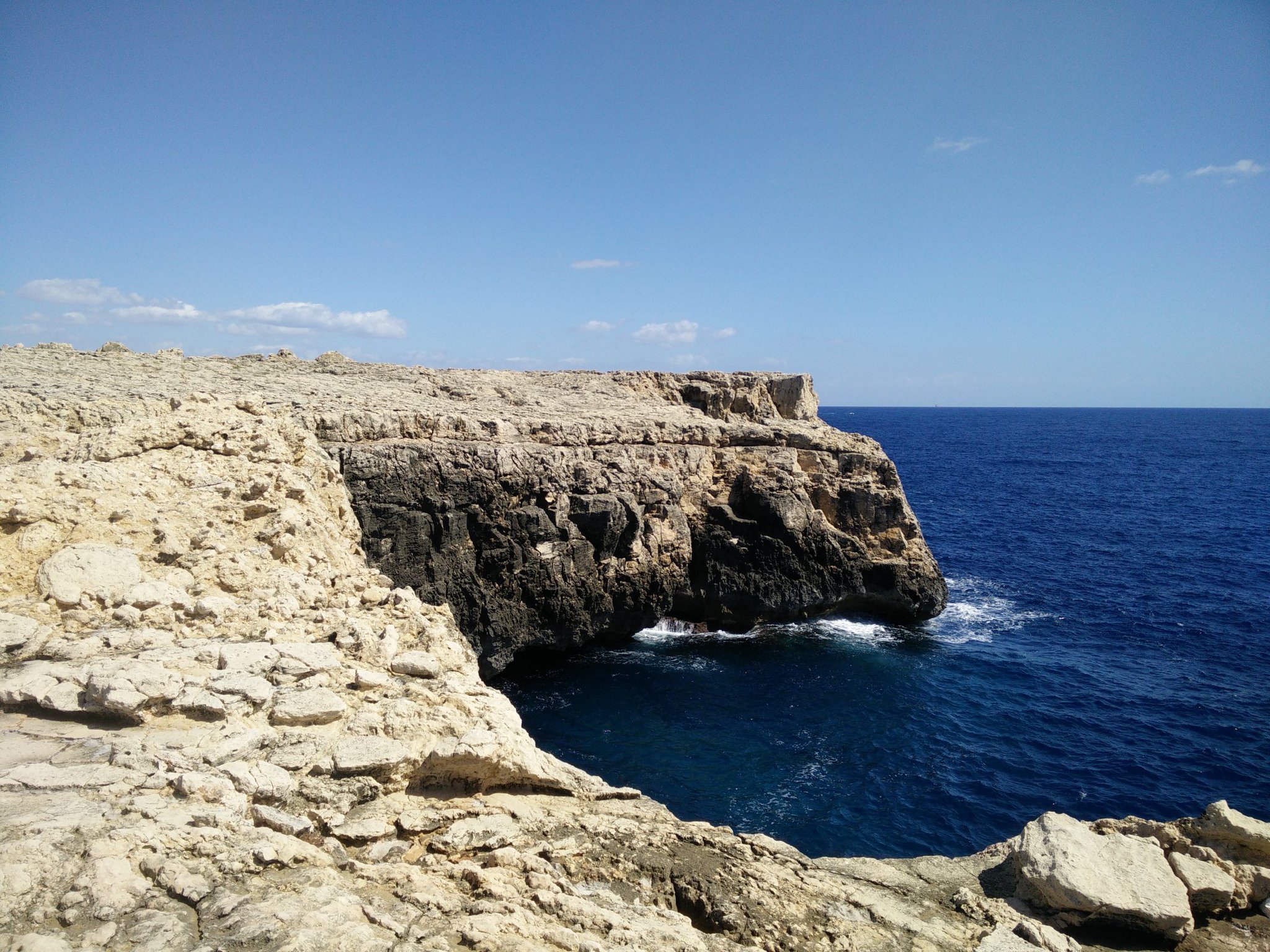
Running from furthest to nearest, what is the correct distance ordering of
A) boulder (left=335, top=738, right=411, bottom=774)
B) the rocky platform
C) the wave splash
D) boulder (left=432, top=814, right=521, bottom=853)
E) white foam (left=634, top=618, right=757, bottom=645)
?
the wave splash, white foam (left=634, top=618, right=757, bottom=645), boulder (left=335, top=738, right=411, bottom=774), boulder (left=432, top=814, right=521, bottom=853), the rocky platform

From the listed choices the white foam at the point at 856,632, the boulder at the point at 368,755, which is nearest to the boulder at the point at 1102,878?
the boulder at the point at 368,755

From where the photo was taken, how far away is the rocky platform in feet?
21.3

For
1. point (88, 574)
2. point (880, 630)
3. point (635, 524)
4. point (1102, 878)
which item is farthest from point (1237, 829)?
point (880, 630)

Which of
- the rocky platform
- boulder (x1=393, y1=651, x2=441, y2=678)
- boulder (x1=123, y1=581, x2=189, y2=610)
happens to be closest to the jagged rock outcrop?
the rocky platform

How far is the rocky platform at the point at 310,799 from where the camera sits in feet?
21.3

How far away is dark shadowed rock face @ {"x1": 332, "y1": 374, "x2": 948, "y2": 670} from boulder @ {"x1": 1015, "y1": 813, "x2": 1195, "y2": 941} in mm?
19147

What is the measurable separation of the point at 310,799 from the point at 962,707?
23795 millimetres

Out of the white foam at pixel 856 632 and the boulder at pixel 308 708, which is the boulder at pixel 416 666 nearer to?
the boulder at pixel 308 708

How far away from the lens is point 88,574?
1126cm

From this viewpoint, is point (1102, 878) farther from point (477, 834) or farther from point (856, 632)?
point (856, 632)

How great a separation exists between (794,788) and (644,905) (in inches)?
547

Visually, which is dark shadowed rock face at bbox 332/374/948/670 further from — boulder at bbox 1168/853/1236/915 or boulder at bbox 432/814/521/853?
boulder at bbox 1168/853/1236/915

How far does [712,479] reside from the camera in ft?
108

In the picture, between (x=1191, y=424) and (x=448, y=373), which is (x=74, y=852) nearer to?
(x=448, y=373)
